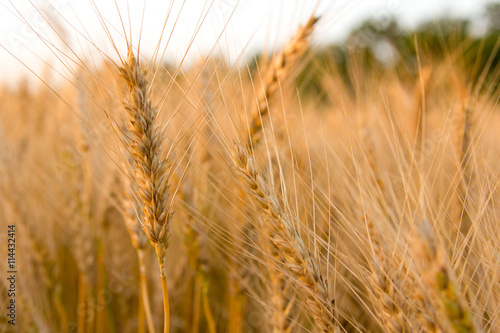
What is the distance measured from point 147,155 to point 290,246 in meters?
0.33

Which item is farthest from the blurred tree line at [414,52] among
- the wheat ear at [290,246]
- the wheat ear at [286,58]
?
the wheat ear at [290,246]

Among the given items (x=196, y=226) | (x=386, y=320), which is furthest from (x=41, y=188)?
(x=386, y=320)

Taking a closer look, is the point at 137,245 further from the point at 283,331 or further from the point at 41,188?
the point at 41,188

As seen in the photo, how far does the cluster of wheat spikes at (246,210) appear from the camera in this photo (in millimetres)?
650

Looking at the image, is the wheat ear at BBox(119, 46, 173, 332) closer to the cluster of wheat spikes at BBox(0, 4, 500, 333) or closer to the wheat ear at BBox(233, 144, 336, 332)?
the cluster of wheat spikes at BBox(0, 4, 500, 333)

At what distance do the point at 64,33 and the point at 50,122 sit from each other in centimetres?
95

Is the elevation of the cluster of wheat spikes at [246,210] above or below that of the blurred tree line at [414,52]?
below

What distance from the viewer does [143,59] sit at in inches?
30.0

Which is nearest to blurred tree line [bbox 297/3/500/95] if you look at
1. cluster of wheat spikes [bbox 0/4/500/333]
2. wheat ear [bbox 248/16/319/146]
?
cluster of wheat spikes [bbox 0/4/500/333]

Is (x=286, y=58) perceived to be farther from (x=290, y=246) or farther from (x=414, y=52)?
(x=414, y=52)

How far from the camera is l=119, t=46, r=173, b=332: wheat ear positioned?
Answer: 0.63 m

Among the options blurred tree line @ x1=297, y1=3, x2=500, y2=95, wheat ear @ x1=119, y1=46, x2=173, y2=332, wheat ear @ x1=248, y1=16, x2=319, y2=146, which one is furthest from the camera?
blurred tree line @ x1=297, y1=3, x2=500, y2=95

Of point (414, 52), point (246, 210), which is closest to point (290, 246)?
point (246, 210)

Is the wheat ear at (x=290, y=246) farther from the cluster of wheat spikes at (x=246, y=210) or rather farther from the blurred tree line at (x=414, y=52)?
the blurred tree line at (x=414, y=52)
